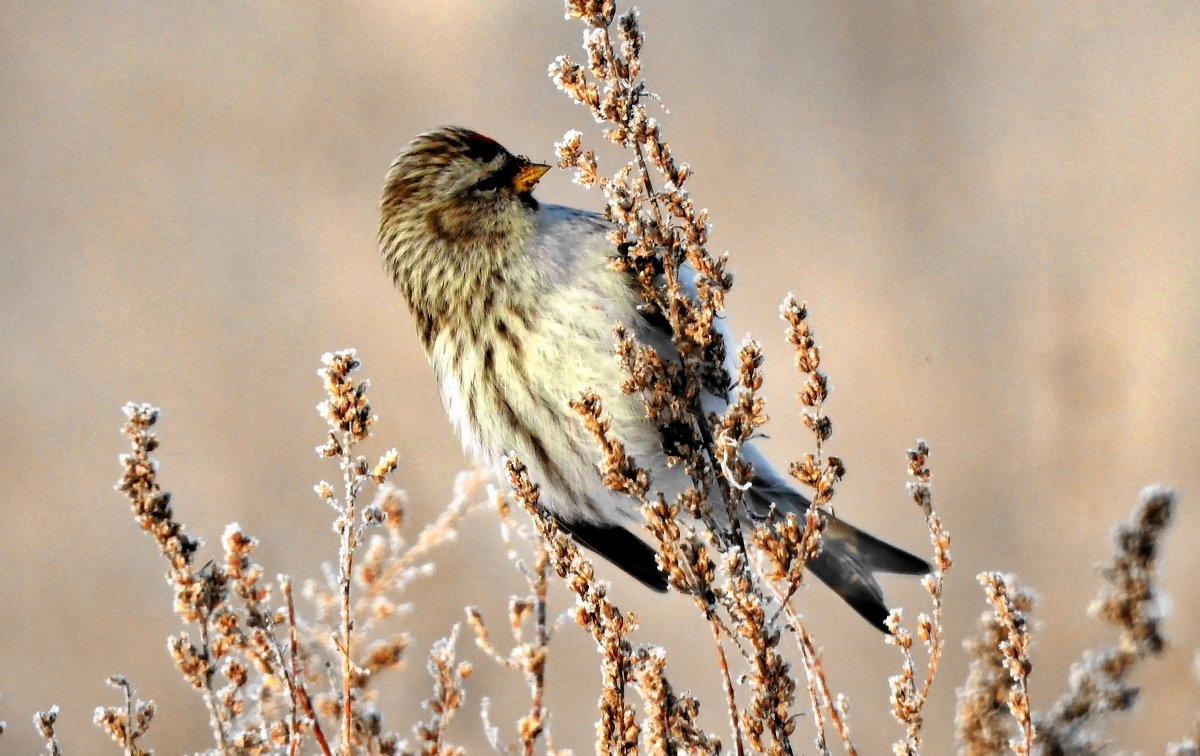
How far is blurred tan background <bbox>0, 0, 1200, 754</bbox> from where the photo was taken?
4305 millimetres

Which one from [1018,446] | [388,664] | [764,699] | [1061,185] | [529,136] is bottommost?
[764,699]

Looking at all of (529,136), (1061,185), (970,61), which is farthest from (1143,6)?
(529,136)

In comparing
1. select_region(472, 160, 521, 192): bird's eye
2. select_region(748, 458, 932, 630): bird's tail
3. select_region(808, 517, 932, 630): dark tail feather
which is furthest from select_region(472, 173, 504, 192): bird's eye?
select_region(808, 517, 932, 630): dark tail feather

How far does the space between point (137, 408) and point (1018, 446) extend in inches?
162

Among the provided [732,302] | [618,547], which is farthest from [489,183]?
[732,302]

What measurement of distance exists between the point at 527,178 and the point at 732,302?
10.1 ft

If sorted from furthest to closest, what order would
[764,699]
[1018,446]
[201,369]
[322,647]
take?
1. [201,369]
2. [1018,446]
3. [322,647]
4. [764,699]

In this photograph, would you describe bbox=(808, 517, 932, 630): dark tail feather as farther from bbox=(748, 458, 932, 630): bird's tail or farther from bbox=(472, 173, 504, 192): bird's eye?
bbox=(472, 173, 504, 192): bird's eye

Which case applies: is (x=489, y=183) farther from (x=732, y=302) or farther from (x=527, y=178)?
(x=732, y=302)

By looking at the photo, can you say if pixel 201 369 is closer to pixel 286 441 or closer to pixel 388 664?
pixel 286 441

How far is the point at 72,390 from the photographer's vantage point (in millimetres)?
5883

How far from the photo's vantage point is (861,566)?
7.29 ft

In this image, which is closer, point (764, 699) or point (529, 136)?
point (764, 699)

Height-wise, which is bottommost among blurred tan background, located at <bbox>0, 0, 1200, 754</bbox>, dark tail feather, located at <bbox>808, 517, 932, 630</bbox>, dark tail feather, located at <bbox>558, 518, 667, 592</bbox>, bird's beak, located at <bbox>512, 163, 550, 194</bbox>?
dark tail feather, located at <bbox>808, 517, 932, 630</bbox>
